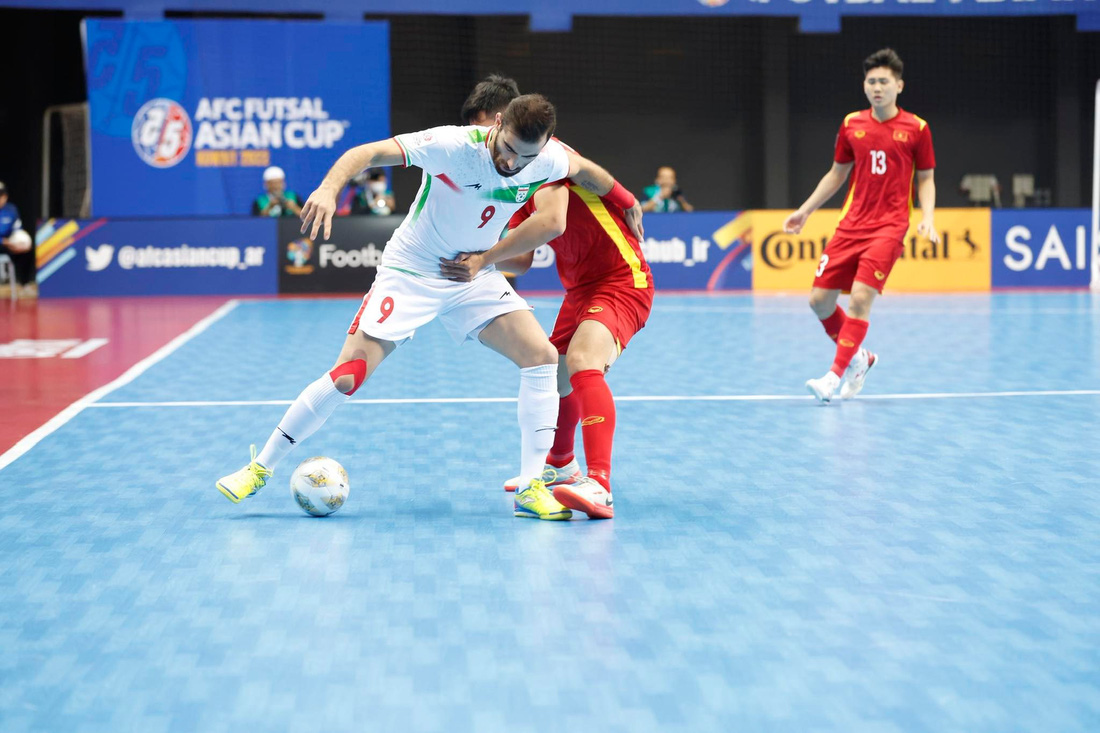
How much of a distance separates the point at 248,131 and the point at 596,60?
708cm

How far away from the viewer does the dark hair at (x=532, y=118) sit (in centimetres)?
381

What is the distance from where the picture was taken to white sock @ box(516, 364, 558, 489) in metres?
4.39

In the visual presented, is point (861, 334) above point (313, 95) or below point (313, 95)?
below

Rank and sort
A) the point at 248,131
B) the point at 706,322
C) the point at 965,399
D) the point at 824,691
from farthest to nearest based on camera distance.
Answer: the point at 248,131 < the point at 706,322 < the point at 965,399 < the point at 824,691

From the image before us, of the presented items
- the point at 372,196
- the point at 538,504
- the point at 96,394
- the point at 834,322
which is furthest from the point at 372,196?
the point at 538,504

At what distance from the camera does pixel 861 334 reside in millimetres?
6992

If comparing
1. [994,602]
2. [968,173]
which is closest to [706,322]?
[994,602]

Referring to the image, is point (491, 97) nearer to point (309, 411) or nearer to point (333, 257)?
point (309, 411)

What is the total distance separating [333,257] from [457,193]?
1165 cm

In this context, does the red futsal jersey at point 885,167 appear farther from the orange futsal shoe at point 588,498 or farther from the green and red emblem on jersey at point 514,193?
the orange futsal shoe at point 588,498

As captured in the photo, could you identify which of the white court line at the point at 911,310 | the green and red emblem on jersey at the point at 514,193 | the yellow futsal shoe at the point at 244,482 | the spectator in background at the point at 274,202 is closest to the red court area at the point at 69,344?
the spectator in background at the point at 274,202

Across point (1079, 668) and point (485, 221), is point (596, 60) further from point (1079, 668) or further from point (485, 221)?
point (1079, 668)

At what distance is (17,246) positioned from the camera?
14.9m

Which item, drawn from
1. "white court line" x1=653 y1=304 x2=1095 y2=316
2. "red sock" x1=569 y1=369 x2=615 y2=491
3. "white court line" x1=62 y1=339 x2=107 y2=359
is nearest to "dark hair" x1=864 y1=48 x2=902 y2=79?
"red sock" x1=569 y1=369 x2=615 y2=491
